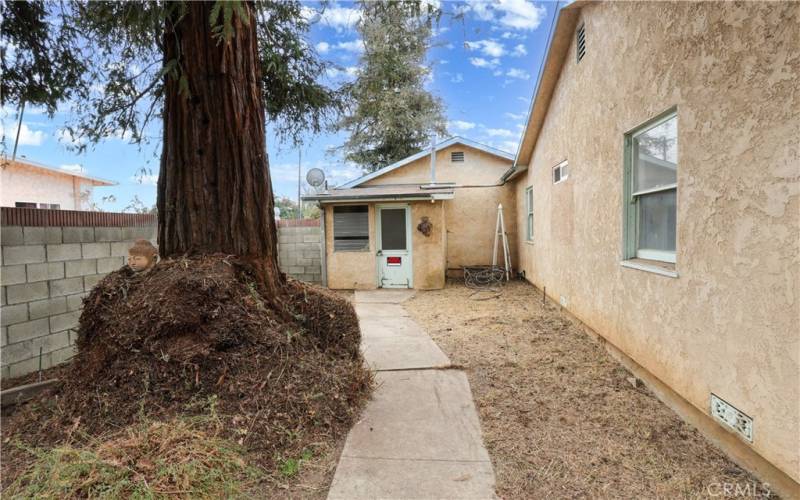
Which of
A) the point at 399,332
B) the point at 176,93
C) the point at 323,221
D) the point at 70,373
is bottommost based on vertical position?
the point at 399,332

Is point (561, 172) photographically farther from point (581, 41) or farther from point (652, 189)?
point (652, 189)

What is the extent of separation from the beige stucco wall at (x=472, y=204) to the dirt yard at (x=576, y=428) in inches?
261

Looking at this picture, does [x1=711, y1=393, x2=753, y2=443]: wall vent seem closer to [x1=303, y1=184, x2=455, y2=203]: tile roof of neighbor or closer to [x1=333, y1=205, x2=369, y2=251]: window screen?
[x1=303, y1=184, x2=455, y2=203]: tile roof of neighbor

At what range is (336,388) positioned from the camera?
3.11 m

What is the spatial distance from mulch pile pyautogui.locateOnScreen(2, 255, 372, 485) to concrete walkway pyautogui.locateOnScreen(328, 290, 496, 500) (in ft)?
1.11

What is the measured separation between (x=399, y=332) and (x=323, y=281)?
459cm

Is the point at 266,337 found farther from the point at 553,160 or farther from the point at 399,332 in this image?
the point at 553,160

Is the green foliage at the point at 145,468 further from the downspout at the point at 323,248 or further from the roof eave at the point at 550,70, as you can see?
the downspout at the point at 323,248

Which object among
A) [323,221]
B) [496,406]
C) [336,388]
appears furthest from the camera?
[323,221]

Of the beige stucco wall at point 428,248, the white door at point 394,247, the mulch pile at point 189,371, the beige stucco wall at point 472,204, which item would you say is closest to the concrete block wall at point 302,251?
the white door at point 394,247

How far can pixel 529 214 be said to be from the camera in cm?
1015

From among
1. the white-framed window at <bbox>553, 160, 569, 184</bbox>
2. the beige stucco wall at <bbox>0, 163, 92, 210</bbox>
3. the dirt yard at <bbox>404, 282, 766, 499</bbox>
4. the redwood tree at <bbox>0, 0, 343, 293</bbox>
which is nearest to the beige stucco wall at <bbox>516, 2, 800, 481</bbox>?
the dirt yard at <bbox>404, 282, 766, 499</bbox>

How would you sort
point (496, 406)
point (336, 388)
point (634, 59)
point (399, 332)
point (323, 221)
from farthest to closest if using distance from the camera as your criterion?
point (323, 221) → point (399, 332) → point (634, 59) → point (496, 406) → point (336, 388)

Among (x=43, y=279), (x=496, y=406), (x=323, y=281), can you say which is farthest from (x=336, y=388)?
(x=323, y=281)
